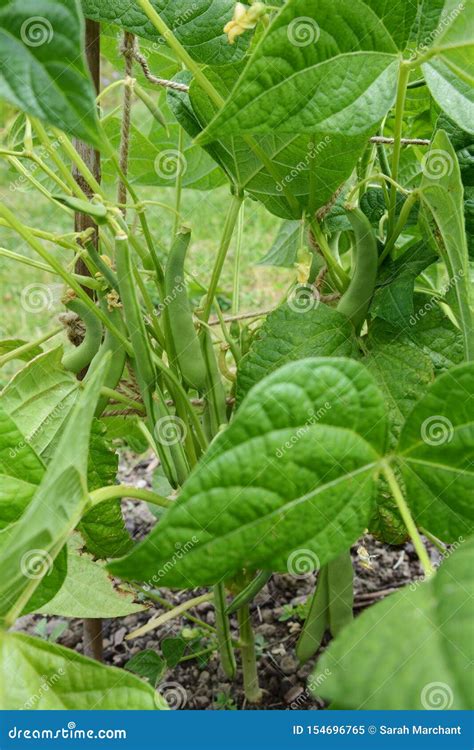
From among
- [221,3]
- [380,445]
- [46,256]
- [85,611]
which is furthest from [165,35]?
[85,611]

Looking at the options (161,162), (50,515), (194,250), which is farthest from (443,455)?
(194,250)

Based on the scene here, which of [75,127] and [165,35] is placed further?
[165,35]

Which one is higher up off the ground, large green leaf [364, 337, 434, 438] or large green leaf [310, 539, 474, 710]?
large green leaf [364, 337, 434, 438]

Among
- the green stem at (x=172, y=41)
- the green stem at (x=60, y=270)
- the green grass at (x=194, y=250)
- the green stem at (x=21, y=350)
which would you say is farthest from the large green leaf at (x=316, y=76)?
the green grass at (x=194, y=250)

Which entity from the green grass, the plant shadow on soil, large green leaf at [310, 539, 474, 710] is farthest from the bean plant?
the green grass

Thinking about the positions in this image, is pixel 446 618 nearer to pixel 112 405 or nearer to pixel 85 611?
pixel 85 611

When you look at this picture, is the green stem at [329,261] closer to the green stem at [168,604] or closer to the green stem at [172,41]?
the green stem at [172,41]

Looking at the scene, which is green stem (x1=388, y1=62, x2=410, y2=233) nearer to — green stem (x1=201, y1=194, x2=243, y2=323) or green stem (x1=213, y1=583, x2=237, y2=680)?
green stem (x1=201, y1=194, x2=243, y2=323)

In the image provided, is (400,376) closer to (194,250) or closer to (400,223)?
(400,223)
